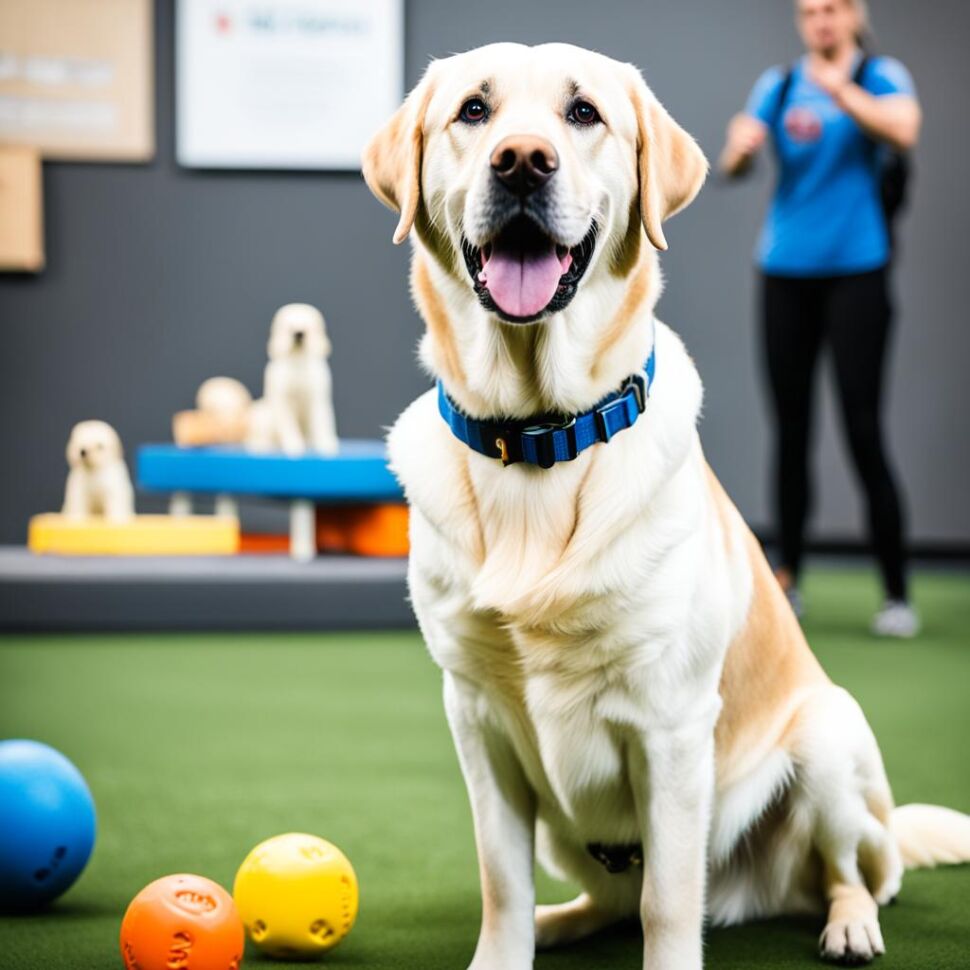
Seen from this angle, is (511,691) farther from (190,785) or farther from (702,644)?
(190,785)

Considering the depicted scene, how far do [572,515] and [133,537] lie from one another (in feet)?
12.5

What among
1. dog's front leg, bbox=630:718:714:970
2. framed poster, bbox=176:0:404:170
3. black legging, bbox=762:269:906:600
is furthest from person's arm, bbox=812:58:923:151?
dog's front leg, bbox=630:718:714:970

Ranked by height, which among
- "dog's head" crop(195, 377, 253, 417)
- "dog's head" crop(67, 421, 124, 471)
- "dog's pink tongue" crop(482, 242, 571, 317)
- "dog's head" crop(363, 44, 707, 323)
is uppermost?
"dog's head" crop(363, 44, 707, 323)

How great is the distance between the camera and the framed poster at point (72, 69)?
255 inches

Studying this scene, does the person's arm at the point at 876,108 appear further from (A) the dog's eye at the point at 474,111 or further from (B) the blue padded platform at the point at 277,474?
(A) the dog's eye at the point at 474,111

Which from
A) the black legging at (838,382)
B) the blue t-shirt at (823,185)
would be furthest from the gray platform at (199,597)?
the blue t-shirt at (823,185)

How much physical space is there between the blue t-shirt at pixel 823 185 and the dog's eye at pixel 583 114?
281 centimetres

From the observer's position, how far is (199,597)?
15.5 feet

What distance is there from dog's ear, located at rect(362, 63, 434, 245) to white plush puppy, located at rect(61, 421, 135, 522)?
3.59 m

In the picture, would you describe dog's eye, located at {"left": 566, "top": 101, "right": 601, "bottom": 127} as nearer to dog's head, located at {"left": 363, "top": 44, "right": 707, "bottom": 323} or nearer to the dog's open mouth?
dog's head, located at {"left": 363, "top": 44, "right": 707, "bottom": 323}

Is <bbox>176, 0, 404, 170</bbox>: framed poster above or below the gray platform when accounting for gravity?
above

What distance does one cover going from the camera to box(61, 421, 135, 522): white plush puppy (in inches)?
202

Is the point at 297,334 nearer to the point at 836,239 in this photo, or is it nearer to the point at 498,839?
the point at 836,239

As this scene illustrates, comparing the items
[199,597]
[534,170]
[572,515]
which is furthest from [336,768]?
[199,597]
